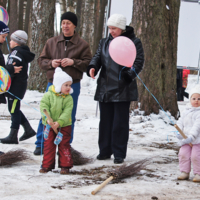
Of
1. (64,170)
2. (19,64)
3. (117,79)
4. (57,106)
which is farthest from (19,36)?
(64,170)

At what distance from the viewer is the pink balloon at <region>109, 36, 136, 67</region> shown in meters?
3.76

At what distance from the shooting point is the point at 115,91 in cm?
407

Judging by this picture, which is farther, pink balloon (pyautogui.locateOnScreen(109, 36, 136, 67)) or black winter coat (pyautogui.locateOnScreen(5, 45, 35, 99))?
black winter coat (pyautogui.locateOnScreen(5, 45, 35, 99))

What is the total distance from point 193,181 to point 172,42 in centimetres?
406

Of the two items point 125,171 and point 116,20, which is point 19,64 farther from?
point 125,171

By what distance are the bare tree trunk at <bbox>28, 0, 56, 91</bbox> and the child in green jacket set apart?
827cm

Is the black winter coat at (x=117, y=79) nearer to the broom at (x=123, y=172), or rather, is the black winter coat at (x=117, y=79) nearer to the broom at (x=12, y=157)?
the broom at (x=123, y=172)

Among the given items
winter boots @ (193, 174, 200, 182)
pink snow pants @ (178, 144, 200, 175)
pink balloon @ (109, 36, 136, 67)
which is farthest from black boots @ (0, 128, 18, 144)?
winter boots @ (193, 174, 200, 182)

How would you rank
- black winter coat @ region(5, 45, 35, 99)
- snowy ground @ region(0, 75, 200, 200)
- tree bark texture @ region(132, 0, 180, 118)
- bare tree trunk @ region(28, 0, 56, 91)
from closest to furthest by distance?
1. snowy ground @ region(0, 75, 200, 200)
2. black winter coat @ region(5, 45, 35, 99)
3. tree bark texture @ region(132, 0, 180, 118)
4. bare tree trunk @ region(28, 0, 56, 91)

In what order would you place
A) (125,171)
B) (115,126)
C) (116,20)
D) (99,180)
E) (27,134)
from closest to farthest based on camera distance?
(99,180), (125,171), (116,20), (115,126), (27,134)

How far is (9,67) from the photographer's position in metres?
4.57

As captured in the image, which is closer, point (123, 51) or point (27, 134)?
point (123, 51)

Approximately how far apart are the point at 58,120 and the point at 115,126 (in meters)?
0.96

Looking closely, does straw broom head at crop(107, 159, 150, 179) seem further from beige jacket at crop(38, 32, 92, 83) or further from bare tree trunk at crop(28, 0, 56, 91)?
bare tree trunk at crop(28, 0, 56, 91)
